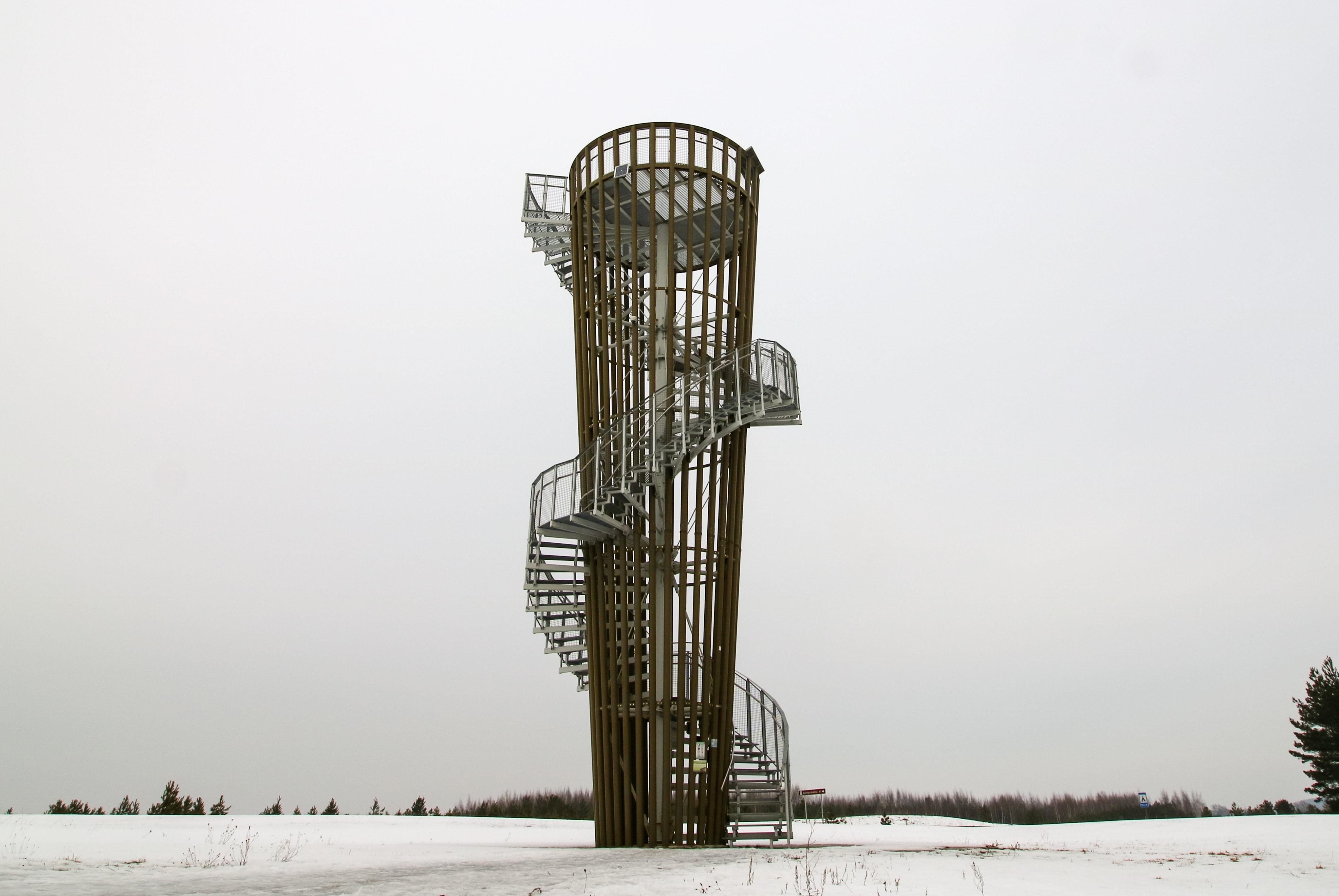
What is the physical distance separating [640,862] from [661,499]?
600 centimetres

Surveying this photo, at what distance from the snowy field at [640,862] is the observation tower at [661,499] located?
1.45 m

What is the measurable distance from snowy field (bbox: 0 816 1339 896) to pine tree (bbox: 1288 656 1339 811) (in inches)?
431

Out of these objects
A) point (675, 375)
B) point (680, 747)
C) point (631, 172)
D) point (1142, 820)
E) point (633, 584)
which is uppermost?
point (631, 172)

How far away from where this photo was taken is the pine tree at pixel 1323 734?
91.3 ft

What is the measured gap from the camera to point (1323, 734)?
28406 millimetres

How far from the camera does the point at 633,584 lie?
1459 centimetres

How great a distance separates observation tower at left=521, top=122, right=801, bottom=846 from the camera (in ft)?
46.5

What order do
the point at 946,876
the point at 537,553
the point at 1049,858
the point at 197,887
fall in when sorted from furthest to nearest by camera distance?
the point at 537,553 → the point at 1049,858 → the point at 946,876 → the point at 197,887

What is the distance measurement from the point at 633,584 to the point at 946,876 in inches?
283

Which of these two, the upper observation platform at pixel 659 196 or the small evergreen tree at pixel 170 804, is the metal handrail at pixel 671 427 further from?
the small evergreen tree at pixel 170 804

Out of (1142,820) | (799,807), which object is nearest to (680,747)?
(799,807)

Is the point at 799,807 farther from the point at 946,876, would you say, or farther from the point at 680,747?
the point at 946,876

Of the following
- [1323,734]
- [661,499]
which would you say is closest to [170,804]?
[661,499]

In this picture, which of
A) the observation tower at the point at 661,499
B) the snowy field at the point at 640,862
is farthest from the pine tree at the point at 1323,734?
the observation tower at the point at 661,499
